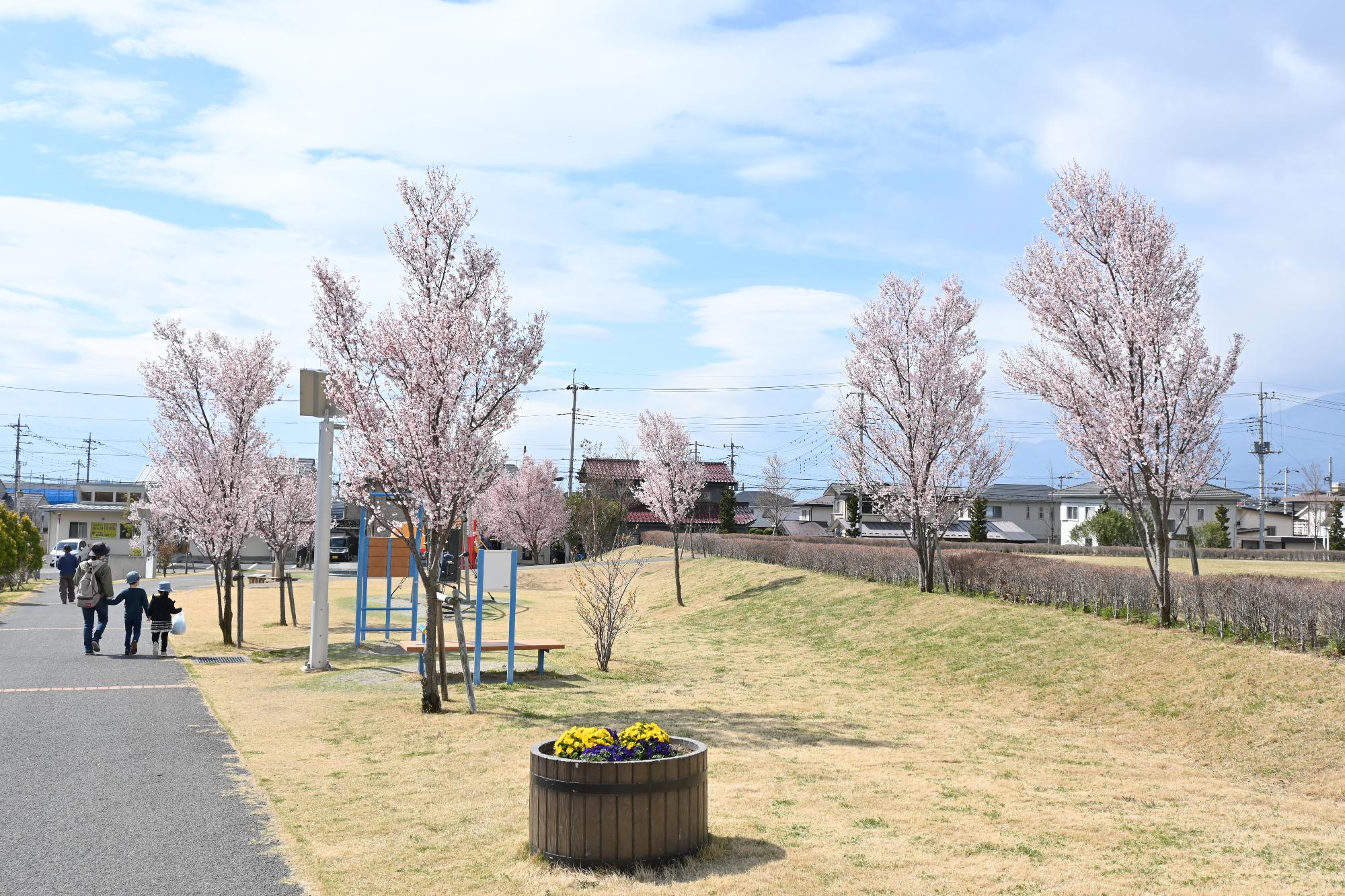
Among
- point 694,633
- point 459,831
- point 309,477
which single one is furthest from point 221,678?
point 309,477

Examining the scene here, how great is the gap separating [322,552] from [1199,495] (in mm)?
63424

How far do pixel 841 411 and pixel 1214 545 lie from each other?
39884 mm

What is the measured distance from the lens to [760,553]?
36.4 m

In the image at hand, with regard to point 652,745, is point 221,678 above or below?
below

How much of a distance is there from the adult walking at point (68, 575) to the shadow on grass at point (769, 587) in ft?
66.7

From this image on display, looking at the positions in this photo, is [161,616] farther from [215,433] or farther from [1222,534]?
[1222,534]

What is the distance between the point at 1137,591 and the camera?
1702 cm

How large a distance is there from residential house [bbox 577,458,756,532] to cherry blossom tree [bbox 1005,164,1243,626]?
48326 millimetres

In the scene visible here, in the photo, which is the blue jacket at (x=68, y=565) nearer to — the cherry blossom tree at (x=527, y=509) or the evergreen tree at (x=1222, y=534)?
the cherry blossom tree at (x=527, y=509)

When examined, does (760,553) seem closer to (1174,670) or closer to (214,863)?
(1174,670)

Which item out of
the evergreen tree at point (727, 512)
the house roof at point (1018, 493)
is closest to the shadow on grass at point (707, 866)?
the evergreen tree at point (727, 512)

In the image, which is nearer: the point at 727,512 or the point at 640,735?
the point at 640,735

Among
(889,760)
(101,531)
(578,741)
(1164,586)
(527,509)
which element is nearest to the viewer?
(578,741)

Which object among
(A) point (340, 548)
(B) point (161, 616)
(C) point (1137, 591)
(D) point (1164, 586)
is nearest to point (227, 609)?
(B) point (161, 616)
